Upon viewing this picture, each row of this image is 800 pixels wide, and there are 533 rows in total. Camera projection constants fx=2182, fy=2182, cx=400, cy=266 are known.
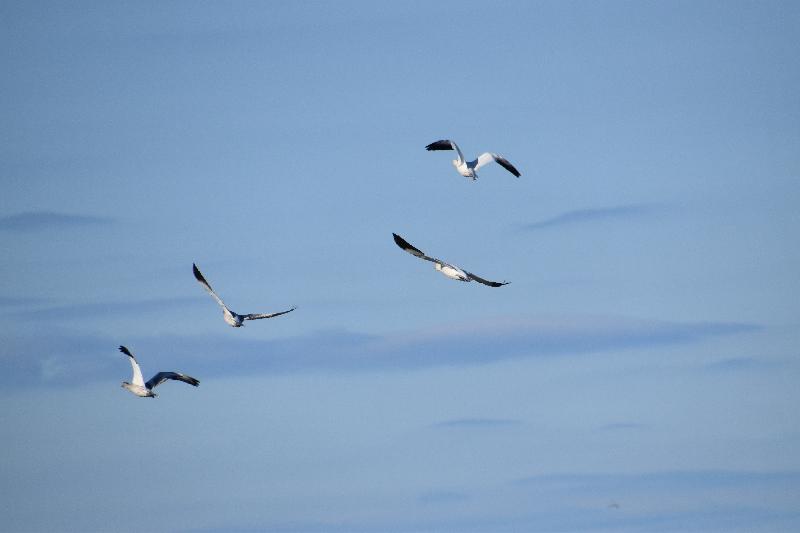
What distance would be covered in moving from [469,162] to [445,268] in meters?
10.6

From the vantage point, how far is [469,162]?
109312 millimetres

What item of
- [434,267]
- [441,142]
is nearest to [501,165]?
[441,142]

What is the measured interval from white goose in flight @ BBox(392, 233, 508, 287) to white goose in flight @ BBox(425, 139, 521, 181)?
818 cm

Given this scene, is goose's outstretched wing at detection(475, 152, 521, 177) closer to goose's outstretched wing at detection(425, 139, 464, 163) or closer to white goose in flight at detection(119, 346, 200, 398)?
goose's outstretched wing at detection(425, 139, 464, 163)

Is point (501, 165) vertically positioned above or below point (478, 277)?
above

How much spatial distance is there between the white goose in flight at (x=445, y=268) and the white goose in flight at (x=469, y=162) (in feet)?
26.8

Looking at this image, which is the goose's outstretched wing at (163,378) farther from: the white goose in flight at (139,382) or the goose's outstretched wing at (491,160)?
the goose's outstretched wing at (491,160)

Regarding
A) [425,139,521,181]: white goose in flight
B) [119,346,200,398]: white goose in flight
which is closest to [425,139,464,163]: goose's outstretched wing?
[425,139,521,181]: white goose in flight

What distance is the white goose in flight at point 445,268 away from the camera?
97062 mm

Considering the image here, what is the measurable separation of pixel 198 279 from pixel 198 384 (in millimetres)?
5806

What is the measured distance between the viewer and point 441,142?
109 metres

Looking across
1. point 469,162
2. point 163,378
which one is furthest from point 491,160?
point 163,378

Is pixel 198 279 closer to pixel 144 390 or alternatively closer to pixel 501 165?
pixel 144 390

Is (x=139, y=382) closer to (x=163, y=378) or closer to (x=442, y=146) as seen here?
(x=163, y=378)
